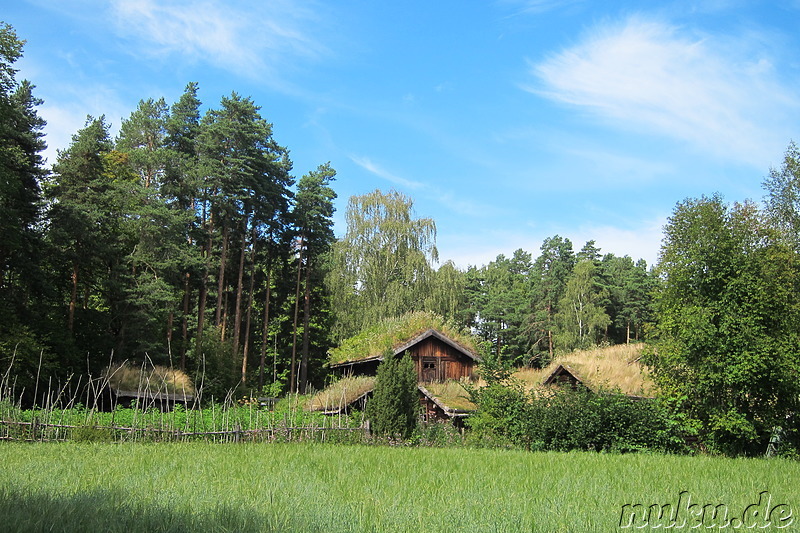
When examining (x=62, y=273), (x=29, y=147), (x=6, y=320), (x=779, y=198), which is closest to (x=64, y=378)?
(x=6, y=320)

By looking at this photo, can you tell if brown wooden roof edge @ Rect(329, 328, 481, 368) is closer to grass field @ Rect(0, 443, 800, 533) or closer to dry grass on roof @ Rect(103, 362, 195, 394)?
dry grass on roof @ Rect(103, 362, 195, 394)

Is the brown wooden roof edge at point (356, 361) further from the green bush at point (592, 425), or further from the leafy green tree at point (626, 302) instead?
the leafy green tree at point (626, 302)

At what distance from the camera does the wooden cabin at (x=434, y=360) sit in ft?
103

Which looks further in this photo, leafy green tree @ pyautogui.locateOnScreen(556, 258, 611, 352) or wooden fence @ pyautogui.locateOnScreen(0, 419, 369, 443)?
leafy green tree @ pyautogui.locateOnScreen(556, 258, 611, 352)

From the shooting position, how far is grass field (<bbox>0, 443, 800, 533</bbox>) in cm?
627

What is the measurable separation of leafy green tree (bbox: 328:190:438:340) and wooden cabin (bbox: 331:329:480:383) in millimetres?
8914

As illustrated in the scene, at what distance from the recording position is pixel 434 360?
105 feet

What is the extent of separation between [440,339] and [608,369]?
849 cm

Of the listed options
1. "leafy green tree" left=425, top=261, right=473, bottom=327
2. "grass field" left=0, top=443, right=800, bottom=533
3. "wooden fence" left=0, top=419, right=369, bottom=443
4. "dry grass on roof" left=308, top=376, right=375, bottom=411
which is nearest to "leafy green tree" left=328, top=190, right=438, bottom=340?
"leafy green tree" left=425, top=261, right=473, bottom=327

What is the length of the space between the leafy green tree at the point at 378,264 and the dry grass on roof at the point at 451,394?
12.5 metres

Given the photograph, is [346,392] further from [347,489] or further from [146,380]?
[347,489]

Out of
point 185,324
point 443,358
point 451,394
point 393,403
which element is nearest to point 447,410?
point 451,394

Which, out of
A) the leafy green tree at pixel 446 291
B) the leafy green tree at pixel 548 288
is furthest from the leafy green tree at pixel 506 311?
the leafy green tree at pixel 446 291

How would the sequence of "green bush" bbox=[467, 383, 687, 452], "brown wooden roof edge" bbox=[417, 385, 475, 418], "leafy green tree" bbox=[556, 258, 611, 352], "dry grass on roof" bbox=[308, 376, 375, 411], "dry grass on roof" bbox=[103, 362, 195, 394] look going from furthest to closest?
"leafy green tree" bbox=[556, 258, 611, 352], "dry grass on roof" bbox=[308, 376, 375, 411], "dry grass on roof" bbox=[103, 362, 195, 394], "brown wooden roof edge" bbox=[417, 385, 475, 418], "green bush" bbox=[467, 383, 687, 452]
